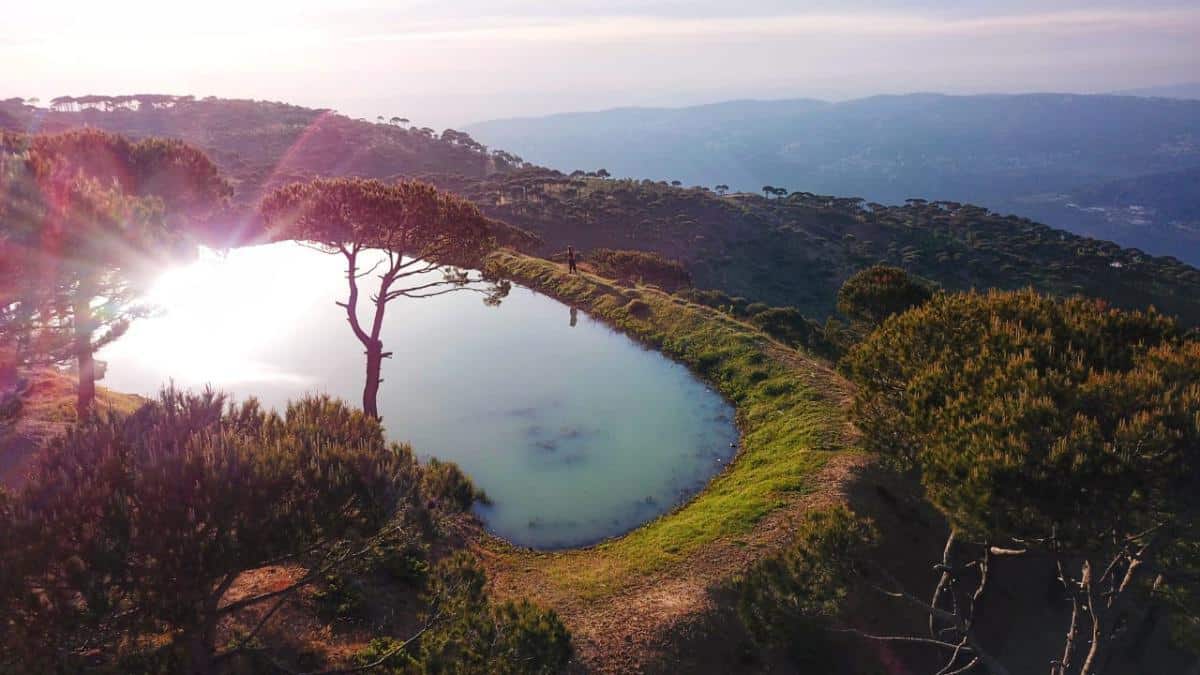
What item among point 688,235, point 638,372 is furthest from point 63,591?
point 688,235

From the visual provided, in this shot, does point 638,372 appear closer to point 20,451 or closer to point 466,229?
point 466,229

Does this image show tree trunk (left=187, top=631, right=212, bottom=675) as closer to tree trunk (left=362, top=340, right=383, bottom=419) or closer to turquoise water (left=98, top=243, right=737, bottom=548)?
turquoise water (left=98, top=243, right=737, bottom=548)

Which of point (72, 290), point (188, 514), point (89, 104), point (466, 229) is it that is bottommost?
point (188, 514)

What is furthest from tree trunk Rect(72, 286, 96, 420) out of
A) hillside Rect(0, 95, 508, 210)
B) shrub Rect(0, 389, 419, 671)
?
hillside Rect(0, 95, 508, 210)

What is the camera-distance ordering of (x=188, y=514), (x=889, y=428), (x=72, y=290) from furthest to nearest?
(x=72, y=290) → (x=889, y=428) → (x=188, y=514)

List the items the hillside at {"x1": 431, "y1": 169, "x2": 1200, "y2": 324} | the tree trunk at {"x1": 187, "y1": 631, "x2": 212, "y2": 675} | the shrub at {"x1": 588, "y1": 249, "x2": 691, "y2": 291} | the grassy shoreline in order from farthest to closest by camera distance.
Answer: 1. the hillside at {"x1": 431, "y1": 169, "x2": 1200, "y2": 324}
2. the shrub at {"x1": 588, "y1": 249, "x2": 691, "y2": 291}
3. the grassy shoreline
4. the tree trunk at {"x1": 187, "y1": 631, "x2": 212, "y2": 675}

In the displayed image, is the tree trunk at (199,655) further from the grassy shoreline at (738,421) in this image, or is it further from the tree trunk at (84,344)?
the tree trunk at (84,344)

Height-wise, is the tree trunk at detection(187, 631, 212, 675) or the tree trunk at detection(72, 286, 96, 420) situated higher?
the tree trunk at detection(72, 286, 96, 420)
